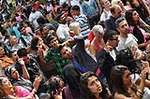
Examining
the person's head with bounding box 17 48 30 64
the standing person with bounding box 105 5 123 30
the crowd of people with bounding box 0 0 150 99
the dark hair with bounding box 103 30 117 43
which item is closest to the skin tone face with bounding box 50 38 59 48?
the crowd of people with bounding box 0 0 150 99

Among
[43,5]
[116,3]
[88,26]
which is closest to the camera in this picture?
[116,3]

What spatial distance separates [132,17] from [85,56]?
1.05m

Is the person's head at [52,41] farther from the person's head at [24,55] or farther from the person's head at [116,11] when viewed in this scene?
the person's head at [116,11]

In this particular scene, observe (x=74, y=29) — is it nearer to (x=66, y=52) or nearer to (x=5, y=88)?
(x=66, y=52)

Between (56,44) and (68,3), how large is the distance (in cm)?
412

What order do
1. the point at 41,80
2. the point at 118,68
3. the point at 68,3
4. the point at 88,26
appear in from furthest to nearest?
the point at 68,3 → the point at 88,26 → the point at 41,80 → the point at 118,68

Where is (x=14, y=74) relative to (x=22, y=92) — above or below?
above

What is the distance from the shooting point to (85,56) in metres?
8.01

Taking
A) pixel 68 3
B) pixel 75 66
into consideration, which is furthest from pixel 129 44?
pixel 68 3

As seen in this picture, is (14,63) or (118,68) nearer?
(118,68)

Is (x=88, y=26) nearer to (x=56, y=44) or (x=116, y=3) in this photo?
(x=116, y=3)

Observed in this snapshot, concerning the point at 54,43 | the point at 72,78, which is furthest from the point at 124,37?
the point at 72,78

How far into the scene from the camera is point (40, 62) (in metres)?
8.94

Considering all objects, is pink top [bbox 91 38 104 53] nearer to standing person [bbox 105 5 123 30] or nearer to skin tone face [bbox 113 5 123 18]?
standing person [bbox 105 5 123 30]
